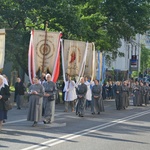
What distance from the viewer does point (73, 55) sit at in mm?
20266

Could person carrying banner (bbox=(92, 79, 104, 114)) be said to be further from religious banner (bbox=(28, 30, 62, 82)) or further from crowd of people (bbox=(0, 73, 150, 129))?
religious banner (bbox=(28, 30, 62, 82))

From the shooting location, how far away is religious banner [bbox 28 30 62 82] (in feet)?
56.5

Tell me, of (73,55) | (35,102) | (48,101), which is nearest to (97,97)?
(73,55)

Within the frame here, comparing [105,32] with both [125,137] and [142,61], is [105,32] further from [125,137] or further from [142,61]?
[142,61]

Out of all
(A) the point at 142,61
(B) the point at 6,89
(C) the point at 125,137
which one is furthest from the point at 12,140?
(A) the point at 142,61

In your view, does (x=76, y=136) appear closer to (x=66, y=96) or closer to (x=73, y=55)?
(x=73, y=55)

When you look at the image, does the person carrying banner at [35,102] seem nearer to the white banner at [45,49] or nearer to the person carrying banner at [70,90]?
the white banner at [45,49]

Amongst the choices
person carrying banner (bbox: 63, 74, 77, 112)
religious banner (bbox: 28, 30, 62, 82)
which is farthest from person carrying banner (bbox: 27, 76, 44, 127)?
person carrying banner (bbox: 63, 74, 77, 112)

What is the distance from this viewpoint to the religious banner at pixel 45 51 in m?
17.2

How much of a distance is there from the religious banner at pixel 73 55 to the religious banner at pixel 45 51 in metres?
2.37

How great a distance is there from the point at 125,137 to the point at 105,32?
2312 centimetres

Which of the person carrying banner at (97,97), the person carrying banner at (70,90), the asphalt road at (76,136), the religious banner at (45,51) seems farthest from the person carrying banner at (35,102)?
the person carrying banner at (70,90)

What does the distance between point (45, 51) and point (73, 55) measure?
3112 millimetres

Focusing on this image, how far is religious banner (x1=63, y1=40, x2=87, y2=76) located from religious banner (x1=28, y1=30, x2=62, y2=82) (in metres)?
2.37
